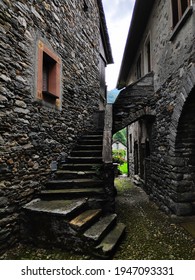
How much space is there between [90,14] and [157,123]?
488cm

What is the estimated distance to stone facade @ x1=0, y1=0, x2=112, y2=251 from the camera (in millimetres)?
2877

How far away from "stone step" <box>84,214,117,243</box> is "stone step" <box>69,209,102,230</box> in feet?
0.28

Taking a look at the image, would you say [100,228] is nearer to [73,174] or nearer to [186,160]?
[73,174]

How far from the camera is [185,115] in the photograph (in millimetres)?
3822

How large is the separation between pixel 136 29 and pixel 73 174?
18.9 ft

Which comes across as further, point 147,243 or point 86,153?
point 86,153

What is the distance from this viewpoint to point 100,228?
9.53ft

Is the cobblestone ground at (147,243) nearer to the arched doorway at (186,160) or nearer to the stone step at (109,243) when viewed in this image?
the stone step at (109,243)

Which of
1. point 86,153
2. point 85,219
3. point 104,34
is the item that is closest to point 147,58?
point 104,34

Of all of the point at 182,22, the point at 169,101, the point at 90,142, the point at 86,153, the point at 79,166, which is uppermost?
the point at 182,22

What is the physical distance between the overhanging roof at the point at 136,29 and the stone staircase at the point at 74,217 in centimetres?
499

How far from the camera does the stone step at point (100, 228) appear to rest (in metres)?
2.65

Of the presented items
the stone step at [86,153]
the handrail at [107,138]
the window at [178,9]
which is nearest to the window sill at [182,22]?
the window at [178,9]

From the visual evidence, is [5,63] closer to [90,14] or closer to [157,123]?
[157,123]
